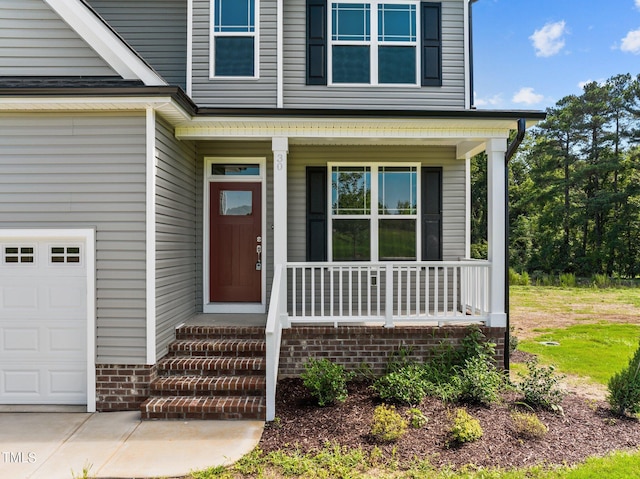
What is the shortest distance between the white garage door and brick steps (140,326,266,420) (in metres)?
1.04

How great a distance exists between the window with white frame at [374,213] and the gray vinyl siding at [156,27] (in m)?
3.28

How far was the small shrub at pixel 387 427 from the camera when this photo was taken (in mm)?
4035

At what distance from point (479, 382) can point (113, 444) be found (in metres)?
4.04

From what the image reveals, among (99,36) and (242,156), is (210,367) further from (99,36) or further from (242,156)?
(99,36)

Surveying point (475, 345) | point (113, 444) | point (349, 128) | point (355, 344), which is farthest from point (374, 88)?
point (113, 444)

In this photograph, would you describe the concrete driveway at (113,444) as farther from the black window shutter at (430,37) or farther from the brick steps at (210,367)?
the black window shutter at (430,37)

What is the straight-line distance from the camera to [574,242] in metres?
23.3

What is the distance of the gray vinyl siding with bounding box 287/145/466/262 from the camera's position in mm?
6871

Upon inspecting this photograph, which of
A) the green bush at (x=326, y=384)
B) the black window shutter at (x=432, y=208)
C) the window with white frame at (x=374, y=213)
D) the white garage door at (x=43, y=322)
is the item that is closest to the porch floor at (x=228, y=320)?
the green bush at (x=326, y=384)

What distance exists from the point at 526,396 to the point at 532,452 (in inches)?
45.0

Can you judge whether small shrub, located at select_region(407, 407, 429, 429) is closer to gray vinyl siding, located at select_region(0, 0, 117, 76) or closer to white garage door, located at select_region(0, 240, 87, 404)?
white garage door, located at select_region(0, 240, 87, 404)

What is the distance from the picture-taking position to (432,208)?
6961 millimetres

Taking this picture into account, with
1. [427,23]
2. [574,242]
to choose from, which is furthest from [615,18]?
[427,23]

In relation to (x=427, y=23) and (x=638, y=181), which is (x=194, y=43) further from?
(x=638, y=181)
